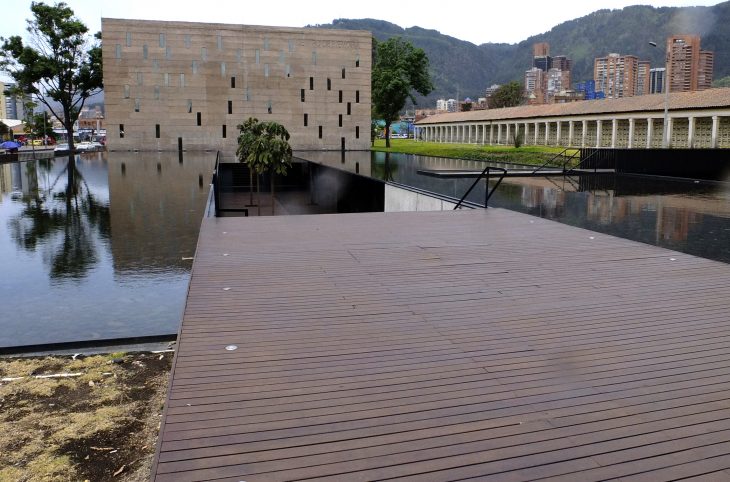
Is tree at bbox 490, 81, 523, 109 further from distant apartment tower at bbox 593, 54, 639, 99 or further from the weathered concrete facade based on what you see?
distant apartment tower at bbox 593, 54, 639, 99

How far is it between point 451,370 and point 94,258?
11733 millimetres

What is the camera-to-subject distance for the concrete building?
190 feet

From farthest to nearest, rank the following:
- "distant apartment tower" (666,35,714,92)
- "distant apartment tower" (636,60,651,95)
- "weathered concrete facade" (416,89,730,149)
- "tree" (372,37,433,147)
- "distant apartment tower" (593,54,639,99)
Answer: "distant apartment tower" (636,60,651,95)
"distant apartment tower" (593,54,639,99)
"distant apartment tower" (666,35,714,92)
"tree" (372,37,433,147)
"weathered concrete facade" (416,89,730,149)

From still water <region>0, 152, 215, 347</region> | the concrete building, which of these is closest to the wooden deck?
still water <region>0, 152, 215, 347</region>

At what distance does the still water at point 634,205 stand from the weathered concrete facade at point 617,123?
1954 centimetres

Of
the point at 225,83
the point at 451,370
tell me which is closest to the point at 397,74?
the point at 225,83

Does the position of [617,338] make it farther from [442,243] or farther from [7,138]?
[7,138]

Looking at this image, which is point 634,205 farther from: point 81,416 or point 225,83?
point 225,83

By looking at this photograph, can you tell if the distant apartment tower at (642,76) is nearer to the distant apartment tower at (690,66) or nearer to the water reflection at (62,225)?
the distant apartment tower at (690,66)

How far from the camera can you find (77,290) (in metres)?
11.6

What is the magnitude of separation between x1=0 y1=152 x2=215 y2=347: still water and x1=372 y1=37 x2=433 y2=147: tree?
41.4 m

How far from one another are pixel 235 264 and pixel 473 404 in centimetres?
503

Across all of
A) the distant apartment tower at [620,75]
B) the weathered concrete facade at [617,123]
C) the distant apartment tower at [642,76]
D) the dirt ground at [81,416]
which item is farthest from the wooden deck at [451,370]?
the distant apartment tower at [642,76]

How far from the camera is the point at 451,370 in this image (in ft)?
15.6
